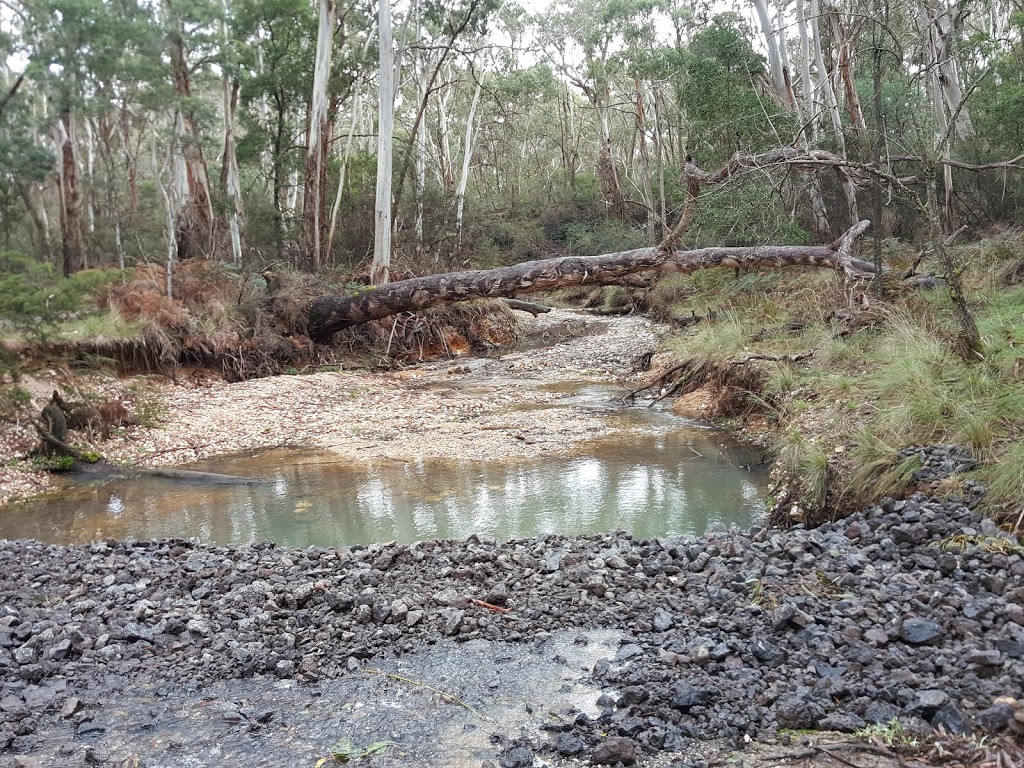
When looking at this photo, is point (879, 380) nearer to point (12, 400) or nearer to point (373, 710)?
point (373, 710)

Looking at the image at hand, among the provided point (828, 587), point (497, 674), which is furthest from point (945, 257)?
point (497, 674)

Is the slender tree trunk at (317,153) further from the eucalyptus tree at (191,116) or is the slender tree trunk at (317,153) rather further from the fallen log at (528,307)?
the fallen log at (528,307)

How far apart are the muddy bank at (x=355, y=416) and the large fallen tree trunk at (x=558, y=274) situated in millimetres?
1338

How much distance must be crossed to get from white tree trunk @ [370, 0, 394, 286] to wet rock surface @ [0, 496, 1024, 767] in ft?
34.6

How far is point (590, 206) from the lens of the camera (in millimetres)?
34562

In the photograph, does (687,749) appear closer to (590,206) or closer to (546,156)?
(590,206)

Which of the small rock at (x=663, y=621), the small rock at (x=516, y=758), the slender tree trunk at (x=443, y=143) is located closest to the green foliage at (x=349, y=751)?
the small rock at (x=516, y=758)

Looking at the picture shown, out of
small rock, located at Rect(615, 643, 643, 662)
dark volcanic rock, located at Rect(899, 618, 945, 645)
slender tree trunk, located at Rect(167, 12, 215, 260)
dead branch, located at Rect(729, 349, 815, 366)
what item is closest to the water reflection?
dead branch, located at Rect(729, 349, 815, 366)

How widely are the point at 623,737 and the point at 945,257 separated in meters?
5.58

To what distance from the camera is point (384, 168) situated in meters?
15.9

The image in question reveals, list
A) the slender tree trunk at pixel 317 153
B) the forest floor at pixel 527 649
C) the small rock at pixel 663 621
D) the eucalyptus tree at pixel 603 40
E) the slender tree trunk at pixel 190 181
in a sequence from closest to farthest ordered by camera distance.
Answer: the forest floor at pixel 527 649 → the small rock at pixel 663 621 → the slender tree trunk at pixel 317 153 → the slender tree trunk at pixel 190 181 → the eucalyptus tree at pixel 603 40

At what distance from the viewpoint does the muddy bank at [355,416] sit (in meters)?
8.81

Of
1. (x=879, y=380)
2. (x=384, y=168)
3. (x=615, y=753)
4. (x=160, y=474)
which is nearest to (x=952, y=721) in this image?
(x=615, y=753)

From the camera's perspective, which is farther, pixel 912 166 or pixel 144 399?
pixel 912 166
